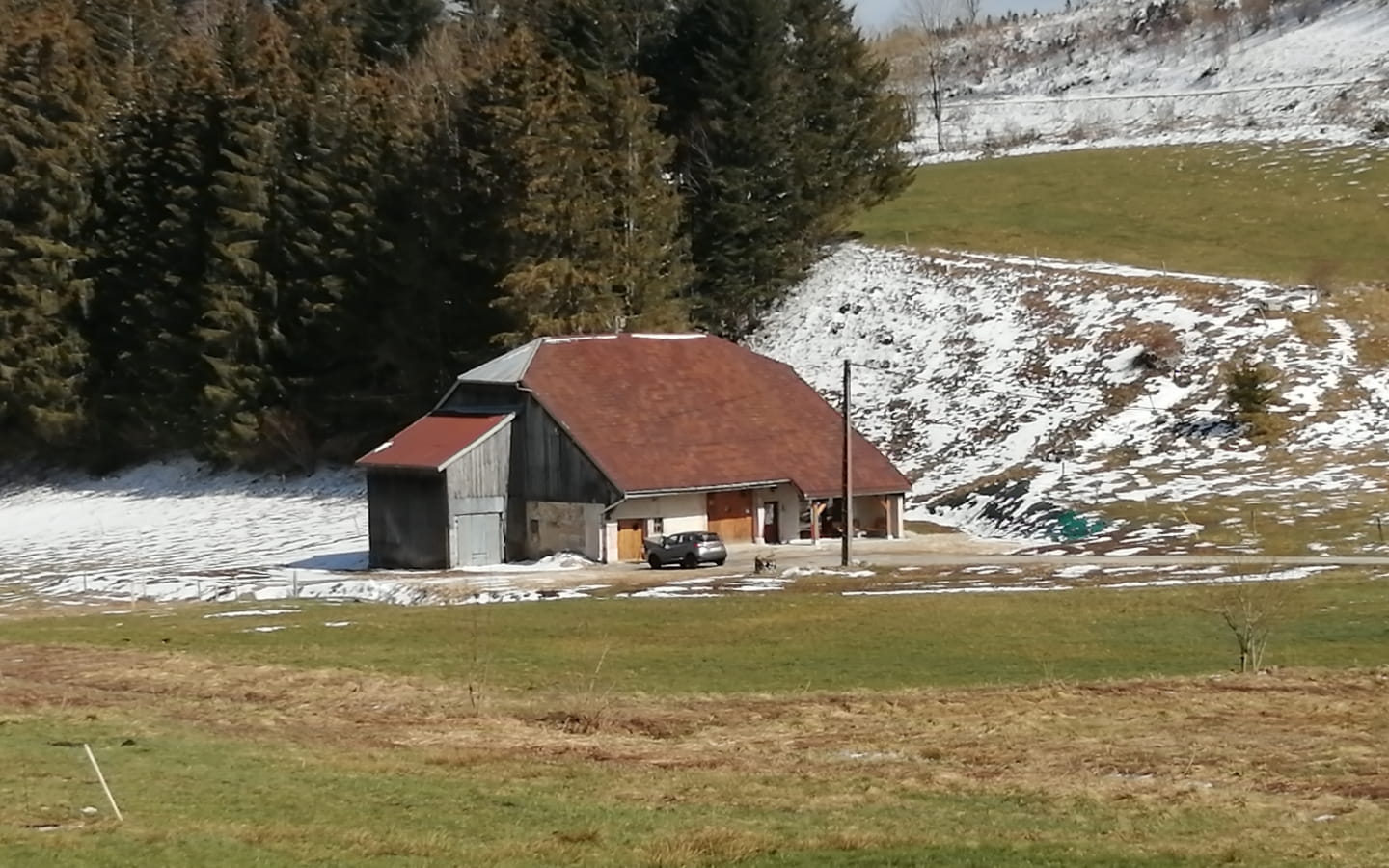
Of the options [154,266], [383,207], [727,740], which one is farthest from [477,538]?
[727,740]

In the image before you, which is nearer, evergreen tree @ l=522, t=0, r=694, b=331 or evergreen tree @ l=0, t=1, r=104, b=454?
evergreen tree @ l=522, t=0, r=694, b=331

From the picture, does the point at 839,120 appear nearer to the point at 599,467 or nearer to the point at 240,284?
the point at 240,284

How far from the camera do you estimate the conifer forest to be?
8131 cm

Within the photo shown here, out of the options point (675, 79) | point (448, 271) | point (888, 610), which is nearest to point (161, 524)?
point (448, 271)

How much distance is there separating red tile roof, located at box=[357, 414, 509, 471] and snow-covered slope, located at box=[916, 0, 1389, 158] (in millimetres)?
59978

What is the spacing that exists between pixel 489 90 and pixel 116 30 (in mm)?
40461

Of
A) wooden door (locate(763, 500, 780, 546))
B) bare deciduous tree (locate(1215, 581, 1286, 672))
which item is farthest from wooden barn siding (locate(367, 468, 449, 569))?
bare deciduous tree (locate(1215, 581, 1286, 672))

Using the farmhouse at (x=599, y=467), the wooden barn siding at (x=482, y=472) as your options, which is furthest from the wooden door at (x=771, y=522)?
the wooden barn siding at (x=482, y=472)

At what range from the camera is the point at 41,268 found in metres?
92.2

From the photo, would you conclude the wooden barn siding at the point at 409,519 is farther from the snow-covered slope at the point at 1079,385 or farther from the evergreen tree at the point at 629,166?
the snow-covered slope at the point at 1079,385

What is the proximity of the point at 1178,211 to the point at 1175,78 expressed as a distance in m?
31.2

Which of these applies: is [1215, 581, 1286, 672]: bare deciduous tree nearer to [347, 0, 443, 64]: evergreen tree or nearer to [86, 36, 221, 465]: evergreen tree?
[86, 36, 221, 465]: evergreen tree

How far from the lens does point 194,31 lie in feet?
A: 405

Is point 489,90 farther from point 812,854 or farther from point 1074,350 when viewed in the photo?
point 812,854
